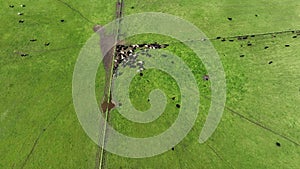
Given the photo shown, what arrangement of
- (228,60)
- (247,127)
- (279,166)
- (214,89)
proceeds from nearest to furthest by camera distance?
(279,166)
(247,127)
(214,89)
(228,60)

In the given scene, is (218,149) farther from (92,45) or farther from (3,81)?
(3,81)

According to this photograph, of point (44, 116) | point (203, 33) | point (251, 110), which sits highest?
point (203, 33)

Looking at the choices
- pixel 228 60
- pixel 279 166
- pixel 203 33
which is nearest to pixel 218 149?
pixel 279 166

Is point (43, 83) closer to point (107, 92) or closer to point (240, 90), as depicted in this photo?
point (107, 92)

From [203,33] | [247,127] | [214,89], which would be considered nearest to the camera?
[247,127]

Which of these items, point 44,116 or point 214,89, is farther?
point 214,89

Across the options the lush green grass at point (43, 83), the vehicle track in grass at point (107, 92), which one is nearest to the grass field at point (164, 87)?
the lush green grass at point (43, 83)

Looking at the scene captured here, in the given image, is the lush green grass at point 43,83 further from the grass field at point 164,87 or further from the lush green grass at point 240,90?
the lush green grass at point 240,90

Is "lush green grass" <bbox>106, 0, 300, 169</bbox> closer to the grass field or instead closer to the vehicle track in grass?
the grass field
